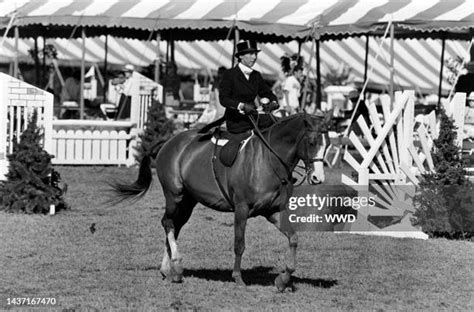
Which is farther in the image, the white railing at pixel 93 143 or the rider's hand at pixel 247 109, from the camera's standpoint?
the white railing at pixel 93 143

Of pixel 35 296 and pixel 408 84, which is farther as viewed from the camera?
pixel 408 84

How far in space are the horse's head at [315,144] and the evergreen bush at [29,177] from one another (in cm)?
595

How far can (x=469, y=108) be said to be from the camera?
18.3m

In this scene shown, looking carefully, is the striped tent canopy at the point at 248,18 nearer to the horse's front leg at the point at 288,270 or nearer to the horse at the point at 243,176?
the horse at the point at 243,176

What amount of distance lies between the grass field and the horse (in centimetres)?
43

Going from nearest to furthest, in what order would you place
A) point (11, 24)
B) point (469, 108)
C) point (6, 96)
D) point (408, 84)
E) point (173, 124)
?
1. point (6, 96)
2. point (469, 108)
3. point (173, 124)
4. point (11, 24)
5. point (408, 84)

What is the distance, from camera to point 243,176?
1027cm

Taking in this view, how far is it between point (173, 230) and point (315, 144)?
1.91 metres

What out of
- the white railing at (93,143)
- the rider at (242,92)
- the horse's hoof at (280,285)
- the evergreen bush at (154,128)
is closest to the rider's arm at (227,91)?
the rider at (242,92)

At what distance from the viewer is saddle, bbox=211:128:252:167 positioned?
1043 cm

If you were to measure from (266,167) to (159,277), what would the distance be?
60.3 inches

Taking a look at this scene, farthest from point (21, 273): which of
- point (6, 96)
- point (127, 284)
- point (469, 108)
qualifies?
point (469, 108)

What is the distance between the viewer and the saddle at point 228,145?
10.4 m

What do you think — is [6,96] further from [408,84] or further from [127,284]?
[408,84]
